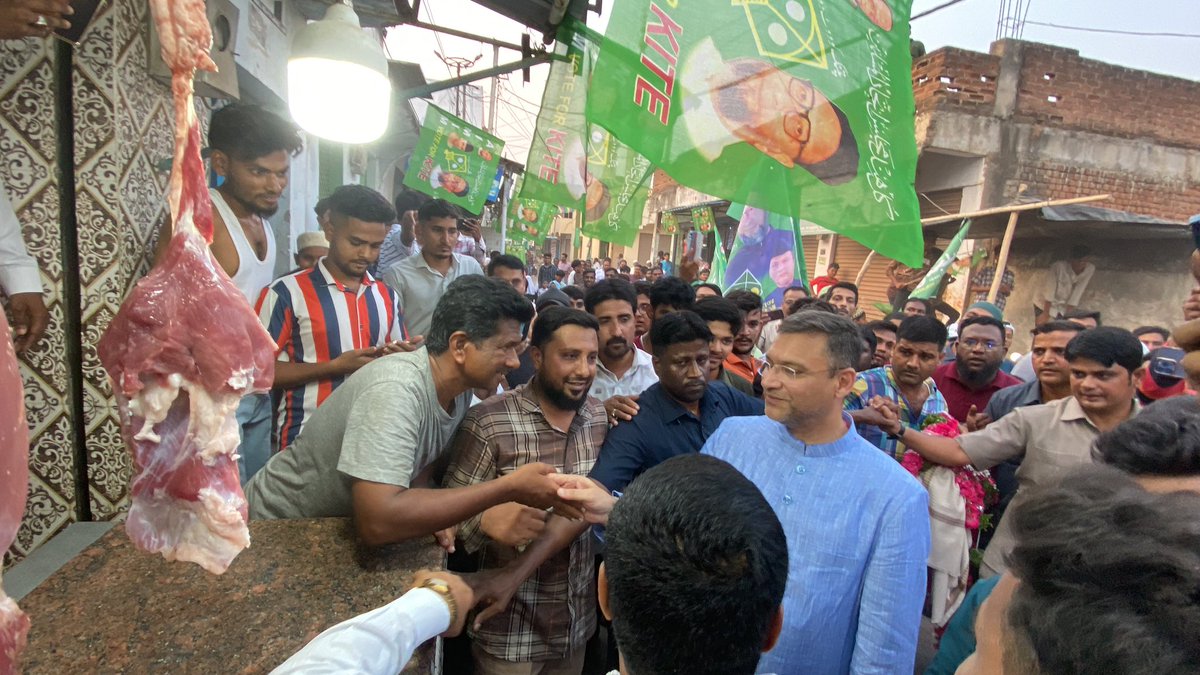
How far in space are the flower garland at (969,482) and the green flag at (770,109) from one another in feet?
3.00

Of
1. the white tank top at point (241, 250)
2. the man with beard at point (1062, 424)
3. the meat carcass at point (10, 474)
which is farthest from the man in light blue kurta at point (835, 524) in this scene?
the white tank top at point (241, 250)

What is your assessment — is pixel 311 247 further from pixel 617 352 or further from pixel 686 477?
pixel 686 477

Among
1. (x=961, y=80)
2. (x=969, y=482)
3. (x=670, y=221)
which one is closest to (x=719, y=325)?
(x=969, y=482)

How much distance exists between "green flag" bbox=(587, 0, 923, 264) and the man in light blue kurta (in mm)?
1105

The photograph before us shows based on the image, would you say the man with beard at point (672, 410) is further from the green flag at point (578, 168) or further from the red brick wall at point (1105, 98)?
the red brick wall at point (1105, 98)

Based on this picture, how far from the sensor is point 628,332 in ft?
12.1

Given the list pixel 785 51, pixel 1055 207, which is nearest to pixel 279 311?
pixel 785 51

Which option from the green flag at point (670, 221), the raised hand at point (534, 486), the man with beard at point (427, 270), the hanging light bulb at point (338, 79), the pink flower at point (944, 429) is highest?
the green flag at point (670, 221)

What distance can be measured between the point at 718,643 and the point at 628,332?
109 inches

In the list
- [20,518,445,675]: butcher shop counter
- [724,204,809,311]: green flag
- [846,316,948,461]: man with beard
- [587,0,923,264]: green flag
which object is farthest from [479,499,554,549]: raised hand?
[724,204,809,311]: green flag

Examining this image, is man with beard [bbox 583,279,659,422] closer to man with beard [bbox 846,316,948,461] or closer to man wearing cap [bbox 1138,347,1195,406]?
man with beard [bbox 846,316,948,461]

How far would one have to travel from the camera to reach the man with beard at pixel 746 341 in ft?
13.5

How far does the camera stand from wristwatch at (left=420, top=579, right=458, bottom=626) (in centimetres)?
130

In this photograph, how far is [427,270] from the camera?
13.9 feet
